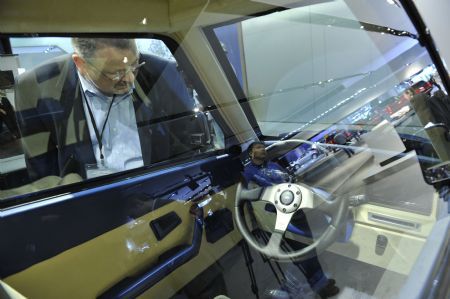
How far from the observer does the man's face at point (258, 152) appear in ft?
4.25

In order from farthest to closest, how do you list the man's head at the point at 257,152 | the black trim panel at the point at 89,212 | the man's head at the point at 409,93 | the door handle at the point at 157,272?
the man's head at the point at 409,93 → the man's head at the point at 257,152 → the door handle at the point at 157,272 → the black trim panel at the point at 89,212

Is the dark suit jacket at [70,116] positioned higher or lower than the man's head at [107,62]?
lower

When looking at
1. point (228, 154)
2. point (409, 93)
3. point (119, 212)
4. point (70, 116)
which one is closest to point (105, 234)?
point (119, 212)

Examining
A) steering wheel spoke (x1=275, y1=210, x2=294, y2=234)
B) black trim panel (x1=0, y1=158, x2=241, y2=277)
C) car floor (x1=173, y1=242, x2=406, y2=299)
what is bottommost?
car floor (x1=173, y1=242, x2=406, y2=299)

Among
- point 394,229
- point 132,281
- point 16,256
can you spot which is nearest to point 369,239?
point 394,229

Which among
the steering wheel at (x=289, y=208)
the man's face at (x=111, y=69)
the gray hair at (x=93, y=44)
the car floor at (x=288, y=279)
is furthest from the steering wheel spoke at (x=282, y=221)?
the gray hair at (x=93, y=44)

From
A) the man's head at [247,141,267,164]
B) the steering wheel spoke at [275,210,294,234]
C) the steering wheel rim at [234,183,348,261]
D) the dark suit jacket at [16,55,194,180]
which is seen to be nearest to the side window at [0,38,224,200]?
the dark suit jacket at [16,55,194,180]

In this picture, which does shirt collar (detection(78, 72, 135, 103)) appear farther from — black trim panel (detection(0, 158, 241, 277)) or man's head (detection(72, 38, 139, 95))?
black trim panel (detection(0, 158, 241, 277))

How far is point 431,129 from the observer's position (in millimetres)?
1605

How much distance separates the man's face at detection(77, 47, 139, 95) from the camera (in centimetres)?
120

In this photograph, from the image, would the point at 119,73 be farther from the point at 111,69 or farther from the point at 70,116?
the point at 70,116

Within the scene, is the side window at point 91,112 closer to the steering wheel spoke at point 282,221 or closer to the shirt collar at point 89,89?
the shirt collar at point 89,89

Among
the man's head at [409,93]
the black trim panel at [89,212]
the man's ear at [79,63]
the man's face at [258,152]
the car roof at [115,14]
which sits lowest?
the black trim panel at [89,212]

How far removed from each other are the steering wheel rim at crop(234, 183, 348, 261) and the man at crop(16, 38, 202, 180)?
358mm
